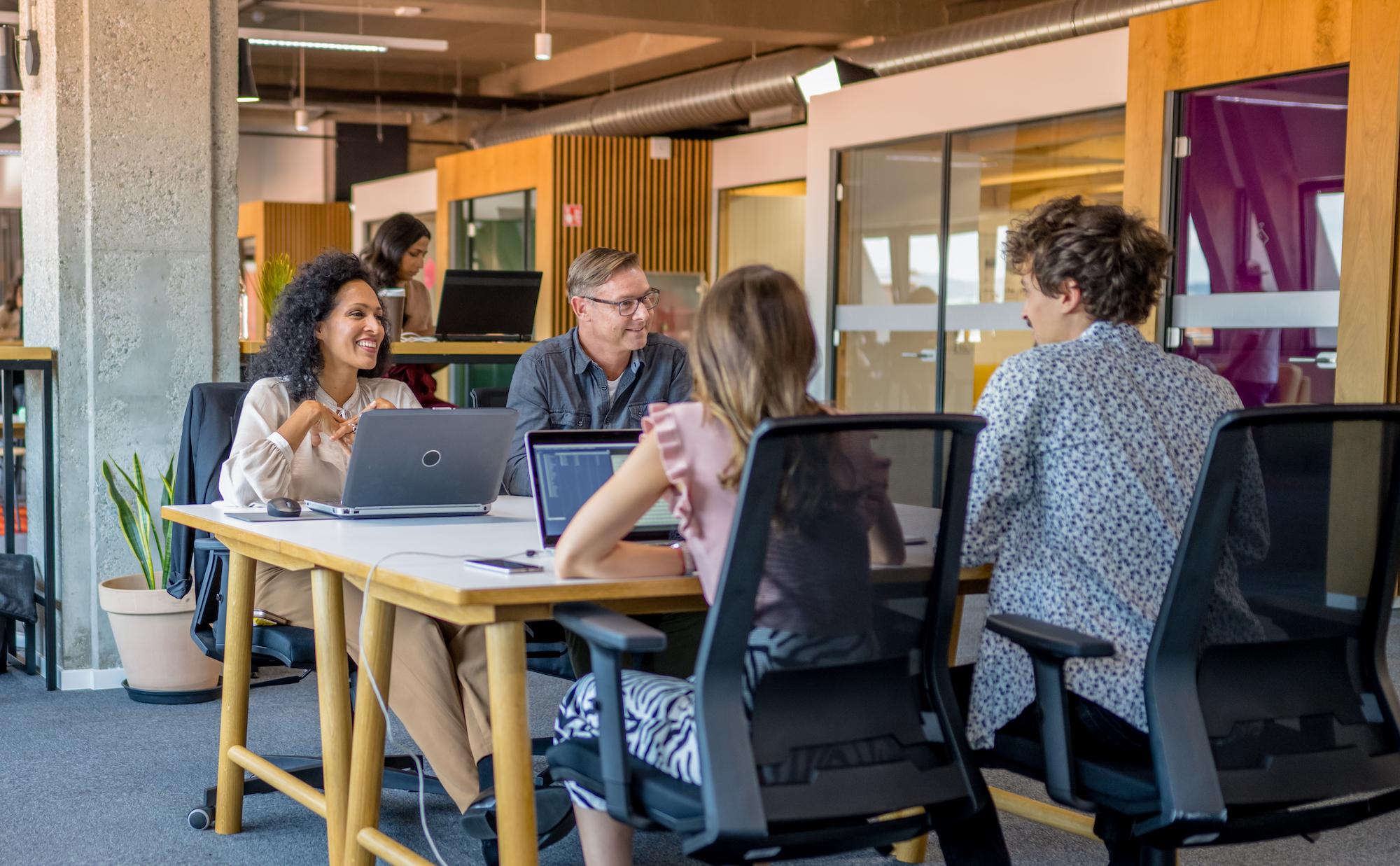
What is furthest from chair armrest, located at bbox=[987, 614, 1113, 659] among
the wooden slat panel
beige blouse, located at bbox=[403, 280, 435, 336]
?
the wooden slat panel

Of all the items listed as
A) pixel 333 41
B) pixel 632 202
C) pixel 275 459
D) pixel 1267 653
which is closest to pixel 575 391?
pixel 275 459

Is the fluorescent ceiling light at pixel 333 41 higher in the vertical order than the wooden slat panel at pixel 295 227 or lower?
higher

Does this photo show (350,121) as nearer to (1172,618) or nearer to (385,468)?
(385,468)

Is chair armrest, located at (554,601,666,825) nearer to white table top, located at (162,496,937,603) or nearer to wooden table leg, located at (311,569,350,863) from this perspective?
white table top, located at (162,496,937,603)

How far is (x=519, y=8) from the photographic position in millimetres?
10797

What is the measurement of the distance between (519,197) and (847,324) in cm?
423

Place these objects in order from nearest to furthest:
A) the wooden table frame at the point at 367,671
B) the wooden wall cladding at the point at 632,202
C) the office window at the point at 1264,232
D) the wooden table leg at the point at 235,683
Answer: the wooden table frame at the point at 367,671, the wooden table leg at the point at 235,683, the office window at the point at 1264,232, the wooden wall cladding at the point at 632,202

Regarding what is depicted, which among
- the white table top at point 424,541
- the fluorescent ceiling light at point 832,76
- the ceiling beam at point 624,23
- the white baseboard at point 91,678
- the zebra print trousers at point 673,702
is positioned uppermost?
the ceiling beam at point 624,23

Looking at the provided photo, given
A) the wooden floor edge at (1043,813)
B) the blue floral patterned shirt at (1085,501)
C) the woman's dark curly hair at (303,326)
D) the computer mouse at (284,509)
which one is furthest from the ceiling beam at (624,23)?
the blue floral patterned shirt at (1085,501)

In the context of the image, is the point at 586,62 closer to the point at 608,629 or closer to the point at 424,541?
the point at 424,541

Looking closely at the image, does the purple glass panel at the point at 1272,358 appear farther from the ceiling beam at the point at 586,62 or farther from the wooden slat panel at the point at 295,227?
the wooden slat panel at the point at 295,227

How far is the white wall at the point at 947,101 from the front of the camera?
7.12m

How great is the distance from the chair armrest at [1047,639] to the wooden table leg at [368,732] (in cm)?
113

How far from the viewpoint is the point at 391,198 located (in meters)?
14.9
